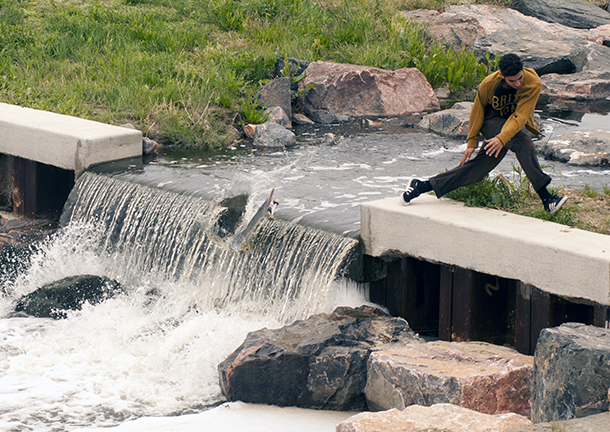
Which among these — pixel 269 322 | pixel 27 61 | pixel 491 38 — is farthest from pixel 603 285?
pixel 491 38

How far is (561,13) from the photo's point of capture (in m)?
20.6

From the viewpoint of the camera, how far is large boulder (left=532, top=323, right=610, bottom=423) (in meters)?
4.28

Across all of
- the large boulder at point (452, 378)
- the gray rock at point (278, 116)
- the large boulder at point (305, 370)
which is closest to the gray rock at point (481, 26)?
the gray rock at point (278, 116)

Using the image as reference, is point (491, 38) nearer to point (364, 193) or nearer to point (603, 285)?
point (364, 193)

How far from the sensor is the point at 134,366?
6.57m

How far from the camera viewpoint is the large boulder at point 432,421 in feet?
14.2

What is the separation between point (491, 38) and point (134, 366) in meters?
11.8

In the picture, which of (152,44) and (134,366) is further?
(152,44)

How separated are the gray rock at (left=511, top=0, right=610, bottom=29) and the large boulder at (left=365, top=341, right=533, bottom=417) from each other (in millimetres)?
16769

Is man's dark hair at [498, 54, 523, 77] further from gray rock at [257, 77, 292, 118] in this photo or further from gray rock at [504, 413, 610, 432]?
gray rock at [257, 77, 292, 118]

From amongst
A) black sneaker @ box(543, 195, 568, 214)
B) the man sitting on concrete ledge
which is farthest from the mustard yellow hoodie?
black sneaker @ box(543, 195, 568, 214)

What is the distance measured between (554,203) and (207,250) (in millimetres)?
3476

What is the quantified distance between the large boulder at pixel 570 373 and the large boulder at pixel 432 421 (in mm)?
203

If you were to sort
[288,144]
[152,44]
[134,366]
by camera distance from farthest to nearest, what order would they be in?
[152,44], [288,144], [134,366]
